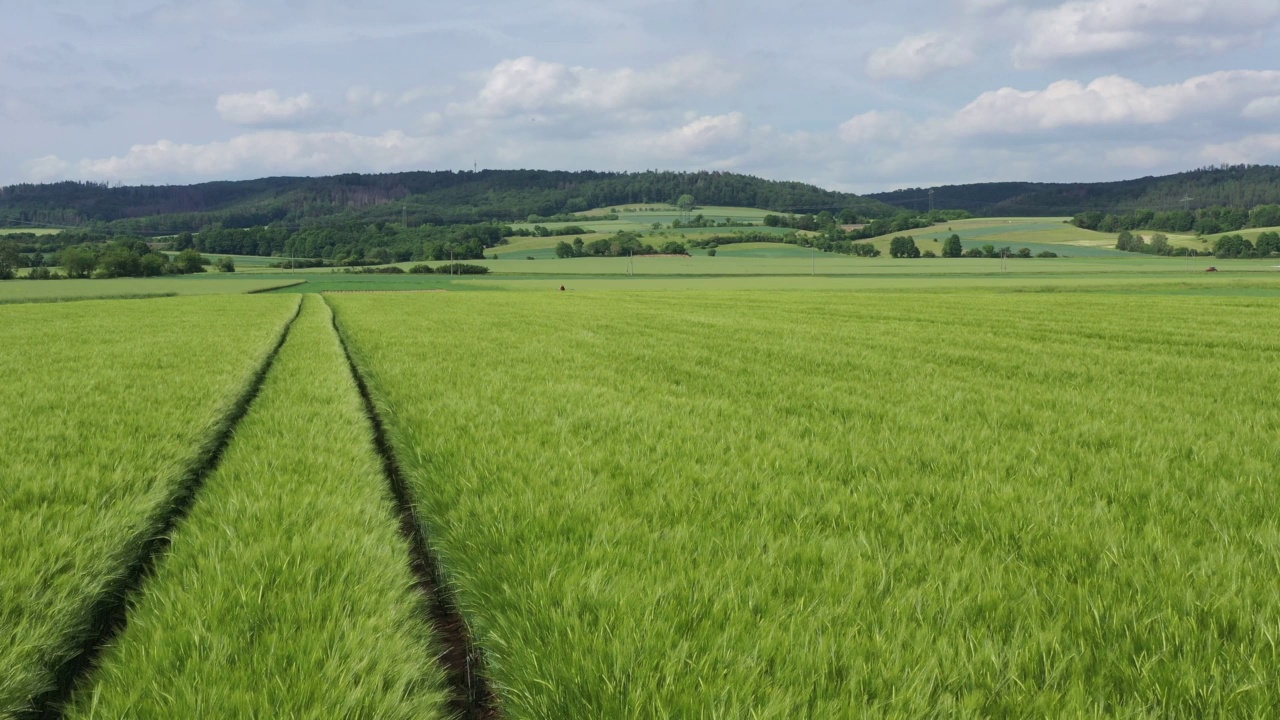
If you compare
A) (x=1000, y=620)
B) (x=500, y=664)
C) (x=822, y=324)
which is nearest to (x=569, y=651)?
(x=500, y=664)

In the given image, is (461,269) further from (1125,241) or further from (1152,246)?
(1152,246)

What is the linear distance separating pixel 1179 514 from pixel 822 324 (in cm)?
1644

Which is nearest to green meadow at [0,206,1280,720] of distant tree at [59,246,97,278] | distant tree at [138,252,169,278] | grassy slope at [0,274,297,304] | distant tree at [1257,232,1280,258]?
grassy slope at [0,274,297,304]

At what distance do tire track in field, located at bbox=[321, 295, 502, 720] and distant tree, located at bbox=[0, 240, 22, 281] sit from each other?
106278mm

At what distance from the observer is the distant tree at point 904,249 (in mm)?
122500

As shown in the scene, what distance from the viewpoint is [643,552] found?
324 centimetres

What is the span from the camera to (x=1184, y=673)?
220 centimetres

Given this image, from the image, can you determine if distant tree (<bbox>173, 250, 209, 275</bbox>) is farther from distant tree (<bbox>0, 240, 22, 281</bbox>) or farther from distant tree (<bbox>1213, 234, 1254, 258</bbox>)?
distant tree (<bbox>1213, 234, 1254, 258</bbox>)

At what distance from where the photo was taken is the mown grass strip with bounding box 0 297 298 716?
2730 mm

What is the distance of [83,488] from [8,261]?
114 meters

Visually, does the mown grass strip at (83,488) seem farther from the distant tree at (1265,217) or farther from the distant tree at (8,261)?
the distant tree at (1265,217)

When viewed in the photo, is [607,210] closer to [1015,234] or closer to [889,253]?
[889,253]

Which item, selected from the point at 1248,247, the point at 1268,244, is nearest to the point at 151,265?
the point at 1248,247

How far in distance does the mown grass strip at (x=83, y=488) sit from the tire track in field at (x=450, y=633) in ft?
4.55
